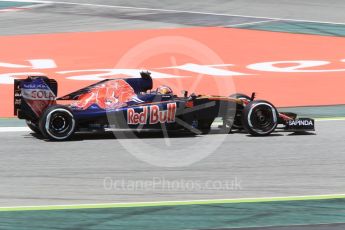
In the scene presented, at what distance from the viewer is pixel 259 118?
589 inches

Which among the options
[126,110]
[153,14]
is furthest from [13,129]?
[153,14]

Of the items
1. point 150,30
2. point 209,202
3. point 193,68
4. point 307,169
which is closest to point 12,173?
point 209,202

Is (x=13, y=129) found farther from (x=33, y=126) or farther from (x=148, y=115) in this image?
(x=148, y=115)

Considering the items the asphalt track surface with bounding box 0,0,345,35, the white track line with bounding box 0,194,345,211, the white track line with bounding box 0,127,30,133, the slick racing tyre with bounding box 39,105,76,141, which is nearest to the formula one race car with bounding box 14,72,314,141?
the slick racing tyre with bounding box 39,105,76,141

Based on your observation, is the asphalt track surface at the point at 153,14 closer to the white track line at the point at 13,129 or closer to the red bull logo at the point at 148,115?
the white track line at the point at 13,129

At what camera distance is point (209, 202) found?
33.4ft

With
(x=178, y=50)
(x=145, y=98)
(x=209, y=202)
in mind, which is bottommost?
(x=209, y=202)

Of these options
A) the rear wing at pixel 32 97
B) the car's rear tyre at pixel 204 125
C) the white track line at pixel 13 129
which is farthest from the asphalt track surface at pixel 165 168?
the rear wing at pixel 32 97

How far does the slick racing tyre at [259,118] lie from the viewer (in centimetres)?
1482

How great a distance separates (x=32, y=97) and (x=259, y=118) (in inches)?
158

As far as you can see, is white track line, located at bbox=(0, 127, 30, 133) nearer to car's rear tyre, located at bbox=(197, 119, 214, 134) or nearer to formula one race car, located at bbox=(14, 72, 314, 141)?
formula one race car, located at bbox=(14, 72, 314, 141)

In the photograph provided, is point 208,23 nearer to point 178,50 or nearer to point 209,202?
point 178,50

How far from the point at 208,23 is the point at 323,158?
17.8 meters

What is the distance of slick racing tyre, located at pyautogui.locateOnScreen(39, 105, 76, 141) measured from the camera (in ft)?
46.7
